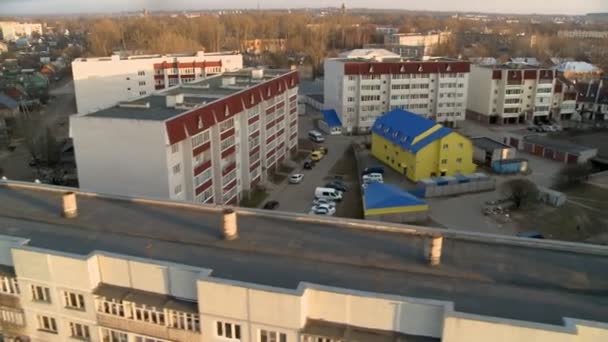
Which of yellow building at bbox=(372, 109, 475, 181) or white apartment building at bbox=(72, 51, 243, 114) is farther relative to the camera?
white apartment building at bbox=(72, 51, 243, 114)

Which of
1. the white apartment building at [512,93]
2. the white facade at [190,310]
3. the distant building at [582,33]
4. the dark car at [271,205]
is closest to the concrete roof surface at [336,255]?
the white facade at [190,310]

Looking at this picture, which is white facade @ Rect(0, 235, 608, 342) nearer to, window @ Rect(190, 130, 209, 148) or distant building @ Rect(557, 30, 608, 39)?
window @ Rect(190, 130, 209, 148)

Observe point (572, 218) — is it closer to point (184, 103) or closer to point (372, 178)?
point (372, 178)

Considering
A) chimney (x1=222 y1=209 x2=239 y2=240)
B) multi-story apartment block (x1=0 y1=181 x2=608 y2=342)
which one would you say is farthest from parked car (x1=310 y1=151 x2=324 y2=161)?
chimney (x1=222 y1=209 x2=239 y2=240)

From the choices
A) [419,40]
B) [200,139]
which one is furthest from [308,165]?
[419,40]

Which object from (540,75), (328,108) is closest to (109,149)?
(328,108)

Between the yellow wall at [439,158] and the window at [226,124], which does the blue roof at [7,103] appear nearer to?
the window at [226,124]

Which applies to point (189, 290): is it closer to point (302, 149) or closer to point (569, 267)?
point (569, 267)
